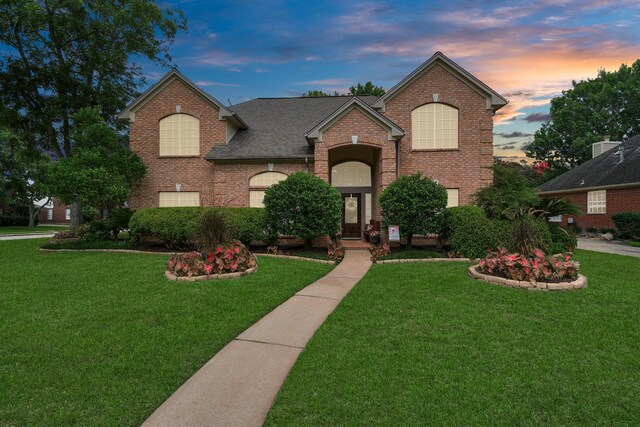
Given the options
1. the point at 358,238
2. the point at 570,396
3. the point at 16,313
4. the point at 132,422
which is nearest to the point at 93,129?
the point at 16,313

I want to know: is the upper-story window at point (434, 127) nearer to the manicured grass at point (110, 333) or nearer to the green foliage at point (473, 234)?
the green foliage at point (473, 234)

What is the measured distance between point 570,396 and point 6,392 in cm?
558

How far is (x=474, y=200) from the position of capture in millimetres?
15344

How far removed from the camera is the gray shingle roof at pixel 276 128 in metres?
16.7

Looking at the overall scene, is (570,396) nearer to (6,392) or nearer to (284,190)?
(6,392)

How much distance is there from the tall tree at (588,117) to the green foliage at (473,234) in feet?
127

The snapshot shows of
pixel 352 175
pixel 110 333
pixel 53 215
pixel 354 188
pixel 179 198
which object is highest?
pixel 352 175

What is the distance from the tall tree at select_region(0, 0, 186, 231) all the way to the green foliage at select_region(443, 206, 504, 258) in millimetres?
18403

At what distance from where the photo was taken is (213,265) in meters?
9.00

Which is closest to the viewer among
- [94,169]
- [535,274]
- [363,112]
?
[535,274]

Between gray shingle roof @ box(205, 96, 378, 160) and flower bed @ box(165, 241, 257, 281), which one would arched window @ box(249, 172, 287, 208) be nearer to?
gray shingle roof @ box(205, 96, 378, 160)

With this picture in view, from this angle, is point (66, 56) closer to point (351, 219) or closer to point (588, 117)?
point (351, 219)

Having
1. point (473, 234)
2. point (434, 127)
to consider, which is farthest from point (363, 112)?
point (473, 234)

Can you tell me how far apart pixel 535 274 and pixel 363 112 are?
385 inches
